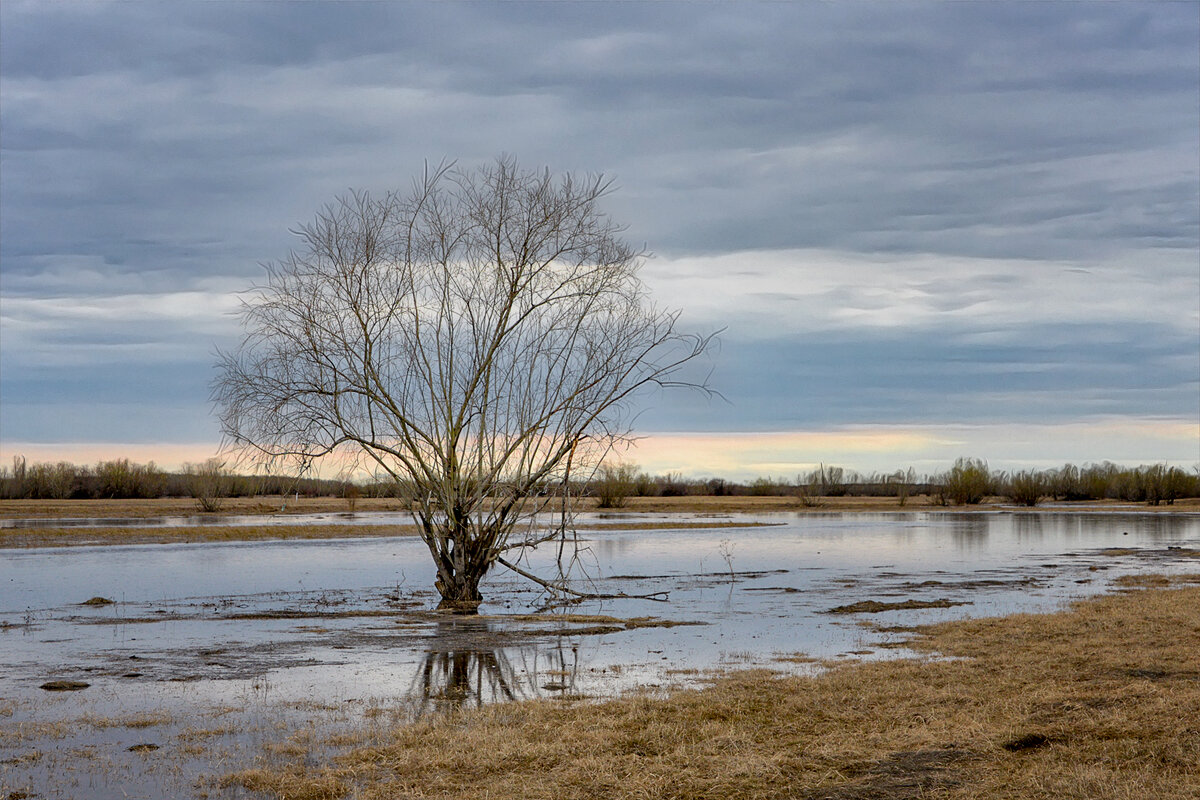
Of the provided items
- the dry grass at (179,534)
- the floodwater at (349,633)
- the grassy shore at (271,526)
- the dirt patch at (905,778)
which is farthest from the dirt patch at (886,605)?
the dry grass at (179,534)

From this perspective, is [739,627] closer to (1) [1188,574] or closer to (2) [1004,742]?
(2) [1004,742]

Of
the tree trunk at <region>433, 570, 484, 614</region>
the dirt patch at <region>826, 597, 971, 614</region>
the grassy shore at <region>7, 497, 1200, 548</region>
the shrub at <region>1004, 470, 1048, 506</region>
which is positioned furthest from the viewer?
the shrub at <region>1004, 470, 1048, 506</region>

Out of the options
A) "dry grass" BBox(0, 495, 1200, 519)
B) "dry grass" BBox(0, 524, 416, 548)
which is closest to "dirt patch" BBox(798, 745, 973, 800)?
"dry grass" BBox(0, 524, 416, 548)

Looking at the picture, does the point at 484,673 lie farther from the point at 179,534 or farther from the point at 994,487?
the point at 994,487

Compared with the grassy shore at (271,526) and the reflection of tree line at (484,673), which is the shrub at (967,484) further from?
the reflection of tree line at (484,673)

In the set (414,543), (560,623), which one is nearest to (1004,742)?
(560,623)

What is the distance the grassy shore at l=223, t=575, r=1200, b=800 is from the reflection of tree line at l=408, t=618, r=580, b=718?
98 cm

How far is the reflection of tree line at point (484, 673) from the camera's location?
12547 mm

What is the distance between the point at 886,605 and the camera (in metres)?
22.5

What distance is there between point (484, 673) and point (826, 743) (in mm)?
6020

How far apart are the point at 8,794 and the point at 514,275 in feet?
52.4

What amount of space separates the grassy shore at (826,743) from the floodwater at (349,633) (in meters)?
1.13

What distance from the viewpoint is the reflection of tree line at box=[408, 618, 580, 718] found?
494 inches

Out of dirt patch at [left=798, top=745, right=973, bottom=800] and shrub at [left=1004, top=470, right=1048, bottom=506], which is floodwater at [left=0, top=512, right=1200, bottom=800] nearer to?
dirt patch at [left=798, top=745, right=973, bottom=800]
